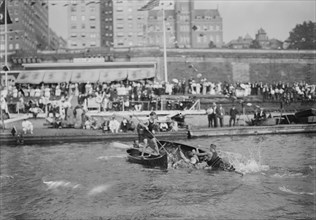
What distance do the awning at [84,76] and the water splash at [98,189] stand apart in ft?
89.5

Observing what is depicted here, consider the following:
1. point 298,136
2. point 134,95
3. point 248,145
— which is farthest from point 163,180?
point 134,95

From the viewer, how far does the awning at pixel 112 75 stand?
1615 inches

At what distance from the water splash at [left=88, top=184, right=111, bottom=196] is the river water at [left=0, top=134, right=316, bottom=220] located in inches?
1.3

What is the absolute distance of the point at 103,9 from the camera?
93.1 meters

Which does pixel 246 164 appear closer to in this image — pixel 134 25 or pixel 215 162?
pixel 215 162

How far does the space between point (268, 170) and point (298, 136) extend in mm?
10733

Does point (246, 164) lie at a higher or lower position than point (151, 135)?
lower

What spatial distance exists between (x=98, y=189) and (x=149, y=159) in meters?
3.86

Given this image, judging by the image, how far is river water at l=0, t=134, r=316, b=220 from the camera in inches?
451

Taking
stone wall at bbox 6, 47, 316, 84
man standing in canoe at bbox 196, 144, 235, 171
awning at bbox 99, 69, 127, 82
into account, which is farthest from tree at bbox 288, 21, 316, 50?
man standing in canoe at bbox 196, 144, 235, 171

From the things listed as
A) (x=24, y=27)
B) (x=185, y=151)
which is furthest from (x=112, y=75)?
(x=24, y=27)

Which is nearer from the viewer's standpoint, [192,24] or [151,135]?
[151,135]

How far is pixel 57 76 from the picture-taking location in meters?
41.7

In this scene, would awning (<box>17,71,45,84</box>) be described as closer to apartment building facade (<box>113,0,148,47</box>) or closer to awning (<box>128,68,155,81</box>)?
awning (<box>128,68,155,81</box>)
